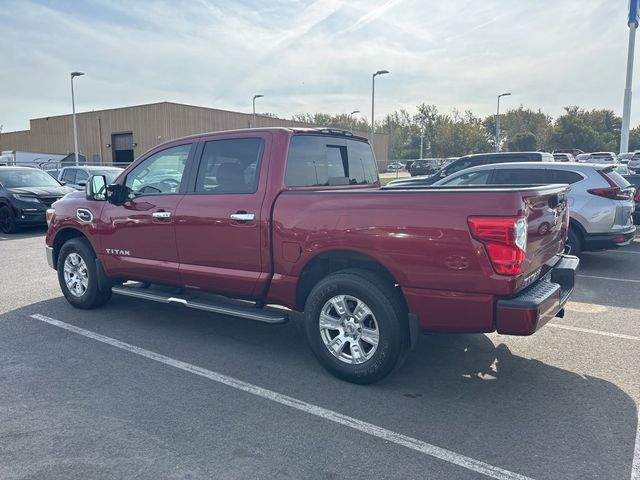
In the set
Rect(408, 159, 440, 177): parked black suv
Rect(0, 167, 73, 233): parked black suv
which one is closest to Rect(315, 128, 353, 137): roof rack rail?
Rect(0, 167, 73, 233): parked black suv

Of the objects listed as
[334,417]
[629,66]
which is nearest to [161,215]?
[334,417]

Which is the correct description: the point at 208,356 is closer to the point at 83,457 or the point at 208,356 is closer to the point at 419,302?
the point at 83,457

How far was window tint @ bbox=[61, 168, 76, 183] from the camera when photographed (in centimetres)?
1722

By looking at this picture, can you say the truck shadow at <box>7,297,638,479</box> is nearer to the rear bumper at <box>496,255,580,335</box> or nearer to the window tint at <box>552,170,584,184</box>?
the rear bumper at <box>496,255,580,335</box>

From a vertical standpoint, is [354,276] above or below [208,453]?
above

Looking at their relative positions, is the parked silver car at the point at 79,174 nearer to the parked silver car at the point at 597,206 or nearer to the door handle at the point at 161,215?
the door handle at the point at 161,215

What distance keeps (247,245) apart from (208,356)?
42.4 inches

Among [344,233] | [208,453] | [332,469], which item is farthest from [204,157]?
[332,469]

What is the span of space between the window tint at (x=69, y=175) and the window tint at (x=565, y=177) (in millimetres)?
14668

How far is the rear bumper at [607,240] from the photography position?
8109 millimetres

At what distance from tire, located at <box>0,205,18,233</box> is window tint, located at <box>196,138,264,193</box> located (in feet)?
33.6

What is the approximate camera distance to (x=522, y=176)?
882cm

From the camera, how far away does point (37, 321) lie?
18.8 feet

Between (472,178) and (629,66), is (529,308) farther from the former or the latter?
(629,66)
